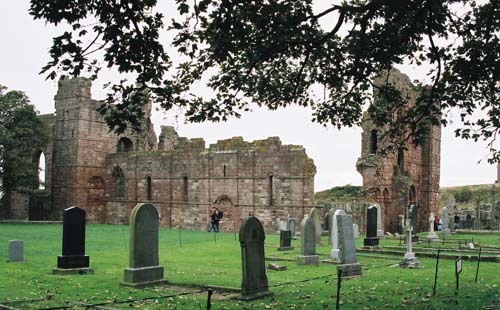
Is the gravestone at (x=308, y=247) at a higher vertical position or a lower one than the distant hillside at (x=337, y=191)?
lower

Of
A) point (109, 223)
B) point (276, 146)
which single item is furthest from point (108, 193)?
point (276, 146)

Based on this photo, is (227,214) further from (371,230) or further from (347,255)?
Answer: (347,255)

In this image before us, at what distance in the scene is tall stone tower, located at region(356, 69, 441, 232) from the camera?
32844 mm

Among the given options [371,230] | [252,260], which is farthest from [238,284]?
[371,230]

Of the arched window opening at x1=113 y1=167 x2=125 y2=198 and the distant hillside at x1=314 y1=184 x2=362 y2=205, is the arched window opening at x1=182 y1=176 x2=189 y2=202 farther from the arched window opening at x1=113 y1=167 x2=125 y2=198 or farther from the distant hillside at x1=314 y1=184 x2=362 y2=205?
the distant hillside at x1=314 y1=184 x2=362 y2=205

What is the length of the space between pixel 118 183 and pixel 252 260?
32540 millimetres

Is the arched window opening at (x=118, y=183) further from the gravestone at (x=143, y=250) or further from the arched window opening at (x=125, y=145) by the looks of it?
the gravestone at (x=143, y=250)

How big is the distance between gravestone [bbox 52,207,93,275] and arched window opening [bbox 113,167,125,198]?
27092 mm

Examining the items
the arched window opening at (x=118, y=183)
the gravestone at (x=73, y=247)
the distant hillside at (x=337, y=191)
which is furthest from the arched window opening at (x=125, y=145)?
the gravestone at (x=73, y=247)

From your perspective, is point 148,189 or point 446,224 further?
point 148,189

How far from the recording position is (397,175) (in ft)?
115

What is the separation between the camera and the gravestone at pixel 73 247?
1436 cm

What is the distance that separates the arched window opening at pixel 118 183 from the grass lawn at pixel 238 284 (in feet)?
72.5

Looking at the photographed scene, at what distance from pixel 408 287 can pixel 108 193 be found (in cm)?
3293
